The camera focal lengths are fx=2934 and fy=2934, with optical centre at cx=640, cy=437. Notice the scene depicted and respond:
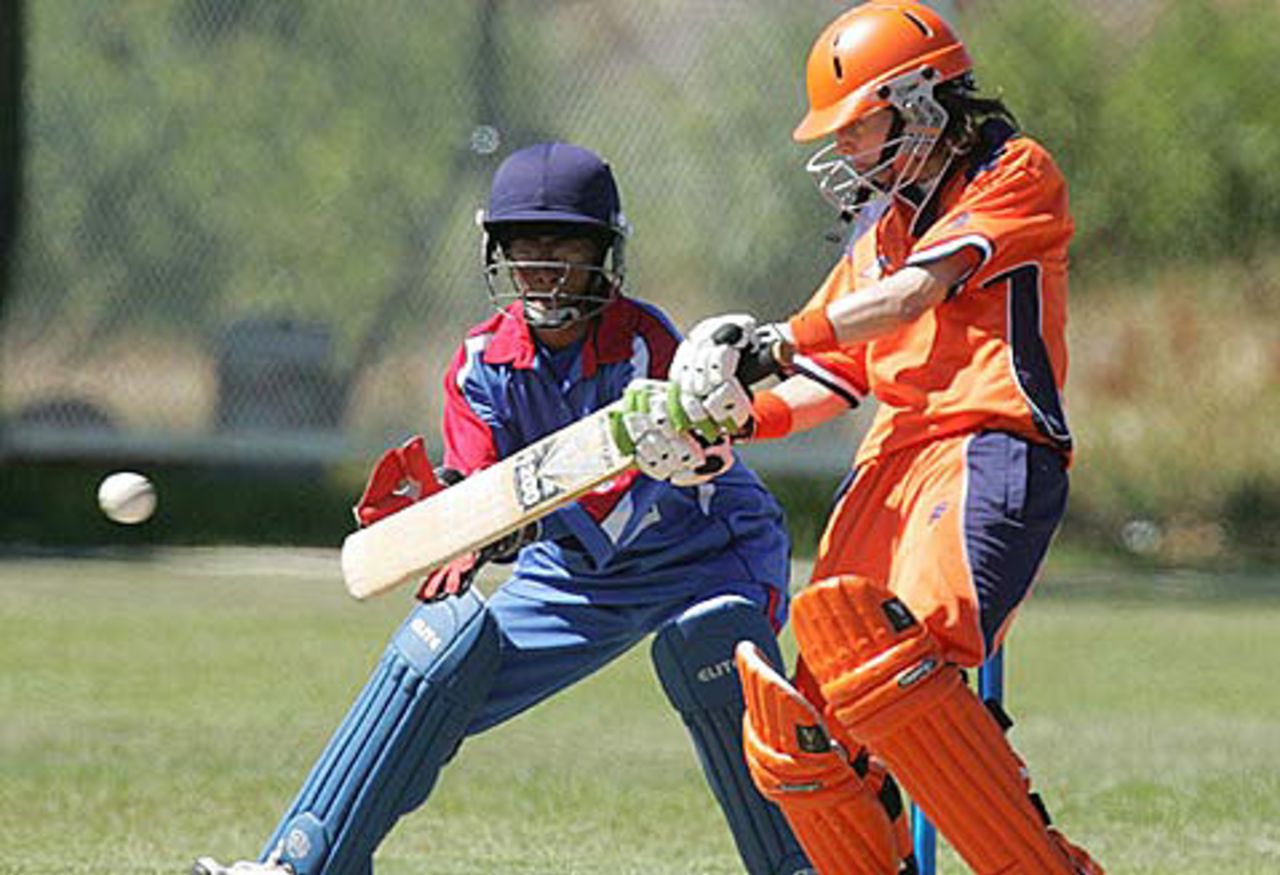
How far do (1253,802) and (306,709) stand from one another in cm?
284

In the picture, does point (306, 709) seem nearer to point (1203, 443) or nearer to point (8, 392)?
point (8, 392)

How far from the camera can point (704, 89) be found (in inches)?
538

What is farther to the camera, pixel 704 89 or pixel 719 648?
pixel 704 89

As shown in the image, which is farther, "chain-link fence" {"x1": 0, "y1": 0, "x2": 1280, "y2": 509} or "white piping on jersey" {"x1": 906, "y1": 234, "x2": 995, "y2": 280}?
"chain-link fence" {"x1": 0, "y1": 0, "x2": 1280, "y2": 509}

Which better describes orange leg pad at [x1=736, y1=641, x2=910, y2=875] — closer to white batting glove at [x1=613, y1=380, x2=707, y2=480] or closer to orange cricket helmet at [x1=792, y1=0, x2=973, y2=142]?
white batting glove at [x1=613, y1=380, x2=707, y2=480]

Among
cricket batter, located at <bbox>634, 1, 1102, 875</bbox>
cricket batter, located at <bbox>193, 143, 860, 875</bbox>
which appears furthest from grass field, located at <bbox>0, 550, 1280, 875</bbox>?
cricket batter, located at <bbox>634, 1, 1102, 875</bbox>

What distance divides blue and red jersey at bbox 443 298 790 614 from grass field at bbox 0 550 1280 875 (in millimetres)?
1169

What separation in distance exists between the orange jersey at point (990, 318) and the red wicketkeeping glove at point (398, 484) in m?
0.67

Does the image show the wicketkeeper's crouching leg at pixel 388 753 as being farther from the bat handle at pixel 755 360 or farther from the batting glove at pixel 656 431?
the bat handle at pixel 755 360

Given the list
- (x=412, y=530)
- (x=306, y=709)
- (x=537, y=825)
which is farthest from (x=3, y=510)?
(x=412, y=530)

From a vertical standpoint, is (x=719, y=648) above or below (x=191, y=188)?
below

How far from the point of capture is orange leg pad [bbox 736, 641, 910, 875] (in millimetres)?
4137

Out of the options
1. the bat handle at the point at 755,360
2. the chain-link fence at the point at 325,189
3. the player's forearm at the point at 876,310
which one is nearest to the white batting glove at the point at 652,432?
the bat handle at the point at 755,360

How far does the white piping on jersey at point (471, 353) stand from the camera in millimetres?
4742
